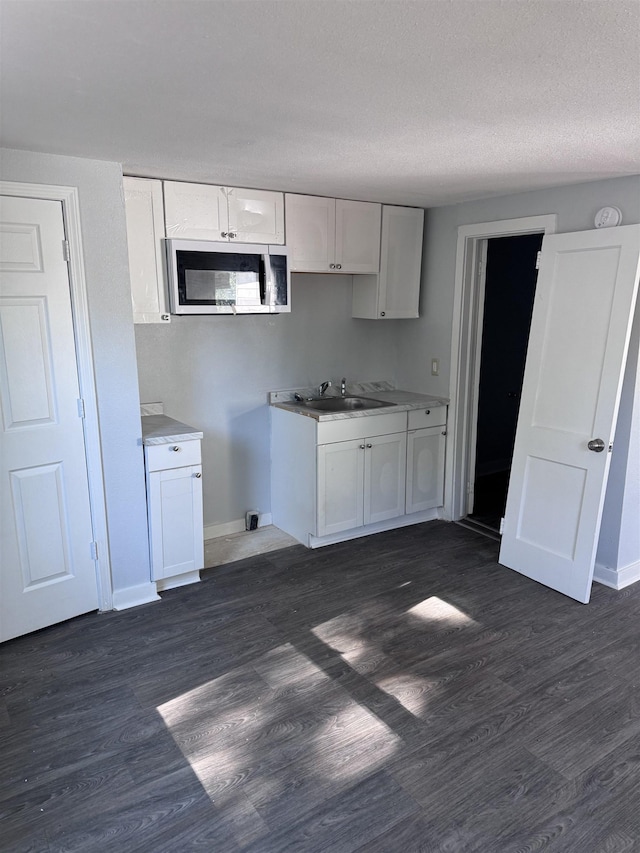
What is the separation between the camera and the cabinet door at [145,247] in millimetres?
3127

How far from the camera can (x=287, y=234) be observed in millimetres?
3689

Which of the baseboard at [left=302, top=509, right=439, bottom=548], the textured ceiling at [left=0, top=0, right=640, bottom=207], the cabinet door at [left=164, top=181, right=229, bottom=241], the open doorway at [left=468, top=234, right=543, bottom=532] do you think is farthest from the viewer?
the open doorway at [left=468, top=234, right=543, bottom=532]

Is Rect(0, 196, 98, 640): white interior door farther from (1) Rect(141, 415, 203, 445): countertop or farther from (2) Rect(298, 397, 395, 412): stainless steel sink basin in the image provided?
(2) Rect(298, 397, 395, 412): stainless steel sink basin

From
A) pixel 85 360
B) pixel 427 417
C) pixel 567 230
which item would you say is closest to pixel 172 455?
pixel 85 360

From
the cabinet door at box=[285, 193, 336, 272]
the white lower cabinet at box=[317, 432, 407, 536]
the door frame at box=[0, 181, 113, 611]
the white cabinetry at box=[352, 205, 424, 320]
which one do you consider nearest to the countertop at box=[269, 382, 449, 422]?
the white lower cabinet at box=[317, 432, 407, 536]

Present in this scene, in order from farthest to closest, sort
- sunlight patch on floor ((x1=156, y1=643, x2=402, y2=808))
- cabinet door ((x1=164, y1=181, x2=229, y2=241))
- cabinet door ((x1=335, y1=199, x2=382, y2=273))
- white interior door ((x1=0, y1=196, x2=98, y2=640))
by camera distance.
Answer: cabinet door ((x1=335, y1=199, x2=382, y2=273))
cabinet door ((x1=164, y1=181, x2=229, y2=241))
white interior door ((x1=0, y1=196, x2=98, y2=640))
sunlight patch on floor ((x1=156, y1=643, x2=402, y2=808))

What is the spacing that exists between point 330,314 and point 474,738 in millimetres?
2952

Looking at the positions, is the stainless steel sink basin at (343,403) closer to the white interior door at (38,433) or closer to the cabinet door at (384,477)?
the cabinet door at (384,477)

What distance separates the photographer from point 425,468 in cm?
436

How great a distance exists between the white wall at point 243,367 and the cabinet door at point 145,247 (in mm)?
425

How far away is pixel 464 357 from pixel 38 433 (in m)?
2.79

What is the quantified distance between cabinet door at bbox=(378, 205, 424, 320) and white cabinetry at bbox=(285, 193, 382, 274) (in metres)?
0.09

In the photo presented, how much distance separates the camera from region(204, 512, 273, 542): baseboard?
413cm

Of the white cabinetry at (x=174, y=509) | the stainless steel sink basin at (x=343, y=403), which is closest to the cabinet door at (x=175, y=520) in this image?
the white cabinetry at (x=174, y=509)
